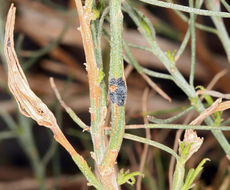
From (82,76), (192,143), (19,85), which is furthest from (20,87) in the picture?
(82,76)

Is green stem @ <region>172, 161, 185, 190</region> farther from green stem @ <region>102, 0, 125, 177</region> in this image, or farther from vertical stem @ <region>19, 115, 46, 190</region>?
vertical stem @ <region>19, 115, 46, 190</region>

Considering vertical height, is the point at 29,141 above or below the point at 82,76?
below

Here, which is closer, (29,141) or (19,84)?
(19,84)

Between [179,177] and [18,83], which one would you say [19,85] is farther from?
[179,177]

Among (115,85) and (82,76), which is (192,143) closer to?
(115,85)

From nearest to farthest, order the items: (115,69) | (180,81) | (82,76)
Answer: (115,69) → (180,81) → (82,76)

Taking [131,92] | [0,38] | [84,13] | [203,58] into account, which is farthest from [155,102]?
[84,13]

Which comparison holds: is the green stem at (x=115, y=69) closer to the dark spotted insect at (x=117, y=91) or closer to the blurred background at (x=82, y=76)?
the dark spotted insect at (x=117, y=91)

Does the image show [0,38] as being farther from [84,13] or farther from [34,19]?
[34,19]

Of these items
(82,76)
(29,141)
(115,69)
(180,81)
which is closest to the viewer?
(115,69)
